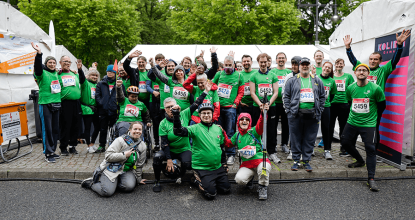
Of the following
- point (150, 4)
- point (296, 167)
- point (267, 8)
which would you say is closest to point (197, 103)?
point (296, 167)

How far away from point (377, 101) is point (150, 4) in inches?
1085

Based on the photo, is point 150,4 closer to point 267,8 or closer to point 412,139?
point 267,8

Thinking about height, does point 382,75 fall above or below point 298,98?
above

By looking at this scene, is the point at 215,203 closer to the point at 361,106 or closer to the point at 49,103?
the point at 361,106

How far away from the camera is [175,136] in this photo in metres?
4.82

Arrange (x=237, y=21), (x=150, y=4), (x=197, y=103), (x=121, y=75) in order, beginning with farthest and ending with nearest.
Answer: (x=150, y=4) < (x=237, y=21) < (x=121, y=75) < (x=197, y=103)

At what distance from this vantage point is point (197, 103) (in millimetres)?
4773

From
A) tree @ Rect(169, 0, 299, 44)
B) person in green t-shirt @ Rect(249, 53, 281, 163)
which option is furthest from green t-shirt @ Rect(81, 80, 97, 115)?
tree @ Rect(169, 0, 299, 44)

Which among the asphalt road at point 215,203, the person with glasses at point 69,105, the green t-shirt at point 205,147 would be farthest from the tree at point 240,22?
the asphalt road at point 215,203

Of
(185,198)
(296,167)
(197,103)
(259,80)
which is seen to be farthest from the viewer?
(259,80)

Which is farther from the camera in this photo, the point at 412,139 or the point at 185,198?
the point at 412,139

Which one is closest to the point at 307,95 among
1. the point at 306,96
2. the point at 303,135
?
the point at 306,96

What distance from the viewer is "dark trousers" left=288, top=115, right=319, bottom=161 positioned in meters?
5.08

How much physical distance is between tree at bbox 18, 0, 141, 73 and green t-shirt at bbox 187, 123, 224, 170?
15670 mm
